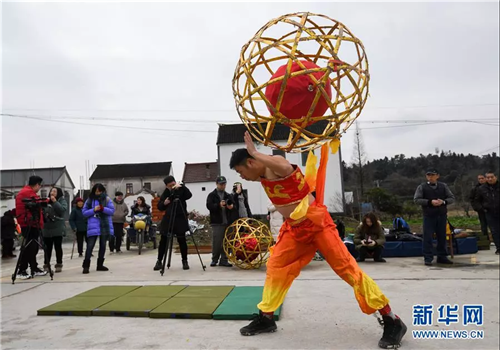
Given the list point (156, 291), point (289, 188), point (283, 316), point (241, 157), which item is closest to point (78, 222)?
point (156, 291)

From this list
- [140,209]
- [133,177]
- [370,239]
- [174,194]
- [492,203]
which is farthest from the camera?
[133,177]

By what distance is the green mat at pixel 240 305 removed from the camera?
12.2 feet

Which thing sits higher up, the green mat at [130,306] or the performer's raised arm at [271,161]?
the performer's raised arm at [271,161]

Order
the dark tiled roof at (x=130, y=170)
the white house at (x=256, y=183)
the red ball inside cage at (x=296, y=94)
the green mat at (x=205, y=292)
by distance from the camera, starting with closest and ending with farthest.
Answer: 1. the red ball inside cage at (x=296, y=94)
2. the green mat at (x=205, y=292)
3. the white house at (x=256, y=183)
4. the dark tiled roof at (x=130, y=170)

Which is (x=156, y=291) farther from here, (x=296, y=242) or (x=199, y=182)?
(x=199, y=182)

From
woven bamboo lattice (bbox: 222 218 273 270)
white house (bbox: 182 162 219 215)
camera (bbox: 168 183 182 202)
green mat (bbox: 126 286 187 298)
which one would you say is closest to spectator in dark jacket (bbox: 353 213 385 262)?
woven bamboo lattice (bbox: 222 218 273 270)

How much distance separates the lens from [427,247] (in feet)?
22.2

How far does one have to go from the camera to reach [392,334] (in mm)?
2949

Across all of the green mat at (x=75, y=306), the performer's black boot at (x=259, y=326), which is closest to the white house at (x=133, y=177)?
the green mat at (x=75, y=306)

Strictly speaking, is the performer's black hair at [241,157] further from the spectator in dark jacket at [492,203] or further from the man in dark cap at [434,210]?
the spectator in dark jacket at [492,203]

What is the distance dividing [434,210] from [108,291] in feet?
18.0

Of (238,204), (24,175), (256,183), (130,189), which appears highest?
(24,175)

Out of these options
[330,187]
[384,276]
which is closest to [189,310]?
[384,276]

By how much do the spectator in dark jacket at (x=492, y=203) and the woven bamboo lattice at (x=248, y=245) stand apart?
16.2 ft
